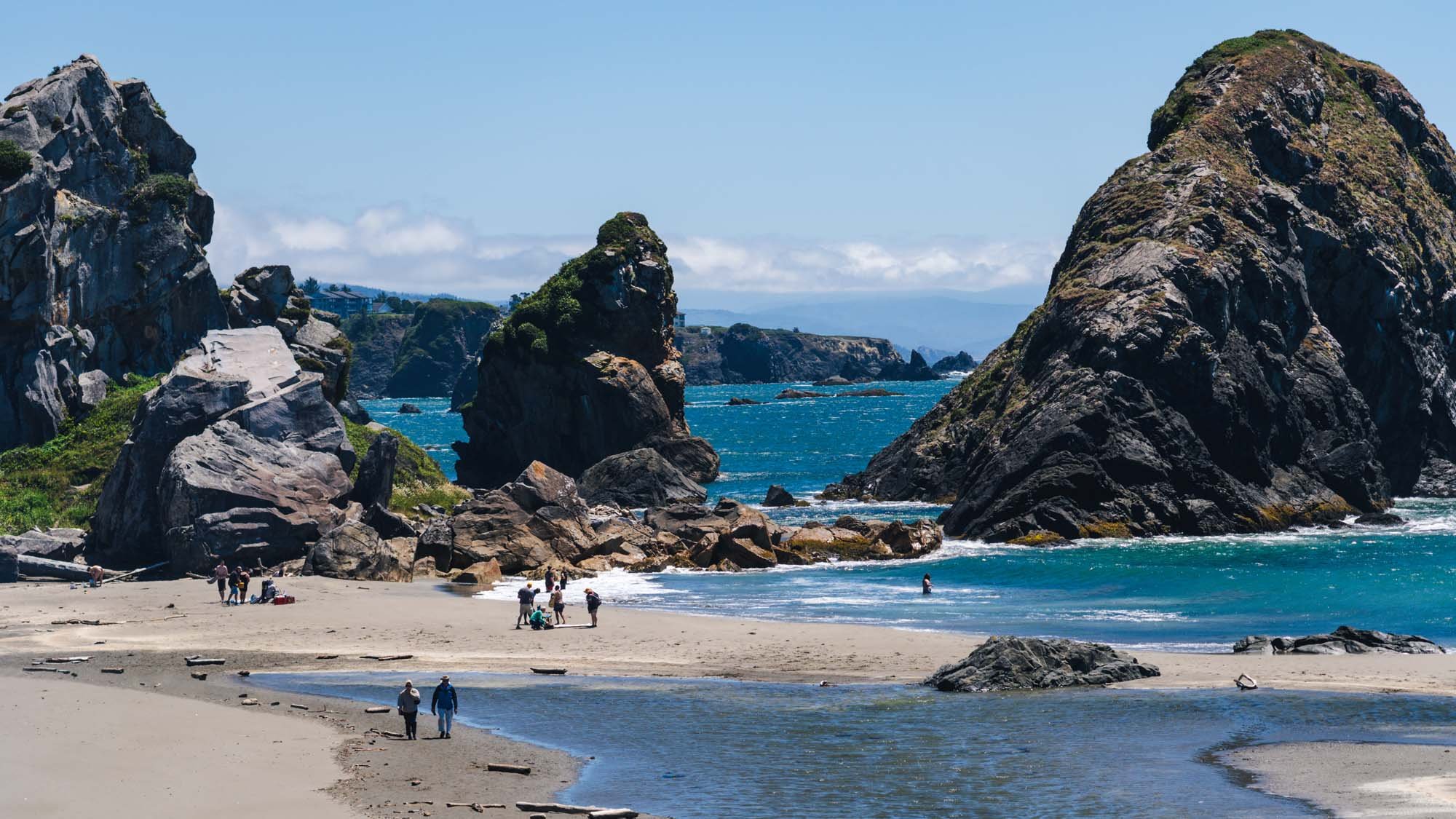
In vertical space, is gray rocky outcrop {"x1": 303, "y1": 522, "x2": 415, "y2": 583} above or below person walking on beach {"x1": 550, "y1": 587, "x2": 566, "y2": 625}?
above

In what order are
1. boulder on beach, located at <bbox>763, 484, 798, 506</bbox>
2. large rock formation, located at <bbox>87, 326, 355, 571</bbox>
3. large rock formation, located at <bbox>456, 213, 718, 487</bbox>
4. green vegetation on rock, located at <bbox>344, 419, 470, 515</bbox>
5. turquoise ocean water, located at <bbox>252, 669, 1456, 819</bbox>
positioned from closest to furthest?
turquoise ocean water, located at <bbox>252, 669, 1456, 819</bbox> < large rock formation, located at <bbox>87, 326, 355, 571</bbox> < green vegetation on rock, located at <bbox>344, 419, 470, 515</bbox> < boulder on beach, located at <bbox>763, 484, 798, 506</bbox> < large rock formation, located at <bbox>456, 213, 718, 487</bbox>

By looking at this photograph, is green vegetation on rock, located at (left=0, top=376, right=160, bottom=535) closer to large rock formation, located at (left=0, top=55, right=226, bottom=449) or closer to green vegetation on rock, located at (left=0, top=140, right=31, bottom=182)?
large rock formation, located at (left=0, top=55, right=226, bottom=449)

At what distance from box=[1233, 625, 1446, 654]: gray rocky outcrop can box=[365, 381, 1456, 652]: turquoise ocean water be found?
5.79 ft

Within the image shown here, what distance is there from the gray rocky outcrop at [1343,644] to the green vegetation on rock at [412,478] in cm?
4248

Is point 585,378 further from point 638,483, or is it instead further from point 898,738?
point 898,738

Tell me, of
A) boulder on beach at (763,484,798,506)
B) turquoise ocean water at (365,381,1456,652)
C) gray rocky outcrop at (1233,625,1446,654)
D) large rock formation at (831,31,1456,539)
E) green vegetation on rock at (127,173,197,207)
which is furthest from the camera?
boulder on beach at (763,484,798,506)

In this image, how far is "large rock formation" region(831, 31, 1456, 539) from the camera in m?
69.4

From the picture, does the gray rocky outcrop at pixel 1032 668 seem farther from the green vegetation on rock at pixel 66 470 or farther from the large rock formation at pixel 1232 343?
the green vegetation on rock at pixel 66 470

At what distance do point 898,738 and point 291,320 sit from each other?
2538 inches

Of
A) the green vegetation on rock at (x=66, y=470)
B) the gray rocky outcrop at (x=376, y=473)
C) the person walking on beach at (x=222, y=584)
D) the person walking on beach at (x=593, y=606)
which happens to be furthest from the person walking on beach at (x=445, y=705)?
the green vegetation on rock at (x=66, y=470)

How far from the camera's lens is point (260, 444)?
56.3 metres

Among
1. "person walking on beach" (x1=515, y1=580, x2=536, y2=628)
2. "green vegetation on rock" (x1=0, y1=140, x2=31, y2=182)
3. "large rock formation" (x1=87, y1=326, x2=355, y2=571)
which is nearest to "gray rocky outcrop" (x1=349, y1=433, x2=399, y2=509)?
"large rock formation" (x1=87, y1=326, x2=355, y2=571)

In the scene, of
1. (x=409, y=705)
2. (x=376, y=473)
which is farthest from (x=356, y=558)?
(x=409, y=705)

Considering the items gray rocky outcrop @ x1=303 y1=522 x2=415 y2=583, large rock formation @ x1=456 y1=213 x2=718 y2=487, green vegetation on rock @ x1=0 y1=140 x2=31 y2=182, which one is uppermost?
green vegetation on rock @ x1=0 y1=140 x2=31 y2=182
